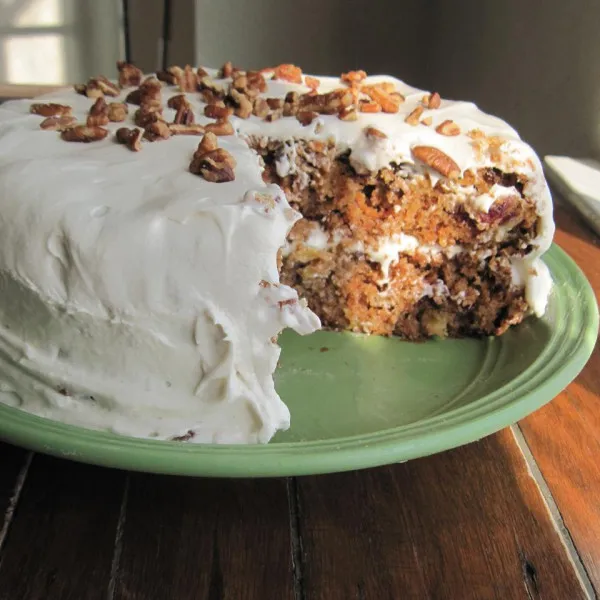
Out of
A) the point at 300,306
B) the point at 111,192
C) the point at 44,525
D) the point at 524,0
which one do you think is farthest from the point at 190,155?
the point at 524,0

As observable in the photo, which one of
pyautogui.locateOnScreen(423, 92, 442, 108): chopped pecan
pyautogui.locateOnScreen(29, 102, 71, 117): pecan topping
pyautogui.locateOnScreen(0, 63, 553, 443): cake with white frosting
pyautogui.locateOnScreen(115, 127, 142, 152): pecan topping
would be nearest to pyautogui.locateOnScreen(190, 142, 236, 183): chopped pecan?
pyautogui.locateOnScreen(0, 63, 553, 443): cake with white frosting

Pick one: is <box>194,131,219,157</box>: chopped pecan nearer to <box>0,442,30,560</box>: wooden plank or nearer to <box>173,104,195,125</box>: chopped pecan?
<box>173,104,195,125</box>: chopped pecan

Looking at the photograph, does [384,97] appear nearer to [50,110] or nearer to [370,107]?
[370,107]

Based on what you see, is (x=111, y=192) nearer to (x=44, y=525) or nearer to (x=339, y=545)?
(x=44, y=525)

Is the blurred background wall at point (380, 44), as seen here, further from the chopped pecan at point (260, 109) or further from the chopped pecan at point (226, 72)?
the chopped pecan at point (260, 109)

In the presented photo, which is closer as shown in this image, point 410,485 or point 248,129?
point 410,485

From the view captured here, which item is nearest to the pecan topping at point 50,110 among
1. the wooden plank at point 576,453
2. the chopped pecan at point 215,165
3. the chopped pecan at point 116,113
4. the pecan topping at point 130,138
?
the chopped pecan at point 116,113
